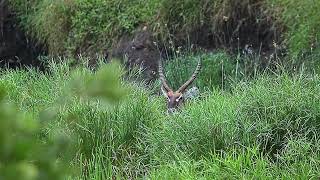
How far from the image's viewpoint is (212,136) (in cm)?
443

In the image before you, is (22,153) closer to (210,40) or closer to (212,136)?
(212,136)

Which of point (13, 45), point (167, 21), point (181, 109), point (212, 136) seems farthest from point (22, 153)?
point (13, 45)

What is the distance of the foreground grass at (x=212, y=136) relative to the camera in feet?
12.8

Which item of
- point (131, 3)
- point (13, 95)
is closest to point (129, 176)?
point (13, 95)

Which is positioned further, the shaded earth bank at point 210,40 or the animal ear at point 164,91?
the shaded earth bank at point 210,40

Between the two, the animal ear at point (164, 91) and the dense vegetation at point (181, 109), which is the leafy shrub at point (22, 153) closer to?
the dense vegetation at point (181, 109)

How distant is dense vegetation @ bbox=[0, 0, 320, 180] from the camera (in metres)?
0.93

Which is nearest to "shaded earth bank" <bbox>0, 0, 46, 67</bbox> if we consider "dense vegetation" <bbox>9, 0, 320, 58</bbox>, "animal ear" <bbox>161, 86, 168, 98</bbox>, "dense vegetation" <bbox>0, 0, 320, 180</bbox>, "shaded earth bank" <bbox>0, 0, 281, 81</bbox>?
"dense vegetation" <bbox>9, 0, 320, 58</bbox>

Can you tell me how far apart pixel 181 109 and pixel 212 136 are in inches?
37.9

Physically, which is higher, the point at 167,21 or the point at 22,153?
the point at 167,21

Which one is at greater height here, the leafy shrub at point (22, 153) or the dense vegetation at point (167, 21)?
the dense vegetation at point (167, 21)

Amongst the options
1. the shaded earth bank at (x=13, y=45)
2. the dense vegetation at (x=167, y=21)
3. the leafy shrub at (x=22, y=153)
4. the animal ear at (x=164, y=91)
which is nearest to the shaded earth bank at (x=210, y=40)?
the dense vegetation at (x=167, y=21)

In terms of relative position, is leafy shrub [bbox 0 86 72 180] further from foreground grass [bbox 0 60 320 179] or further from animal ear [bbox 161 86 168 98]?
animal ear [bbox 161 86 168 98]

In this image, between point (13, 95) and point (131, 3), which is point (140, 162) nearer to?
point (13, 95)
